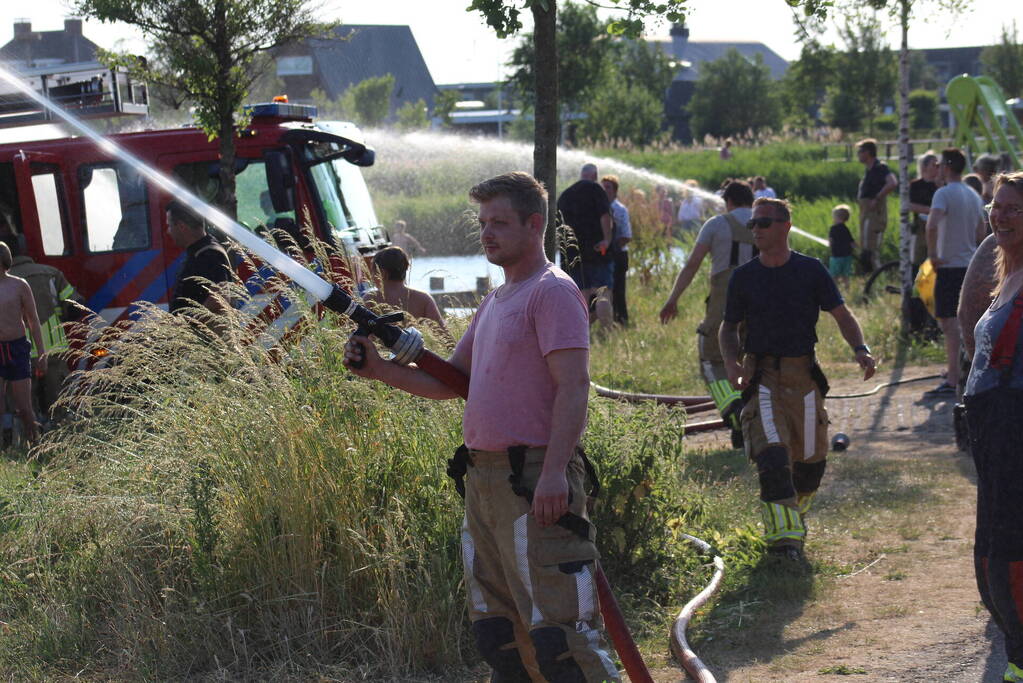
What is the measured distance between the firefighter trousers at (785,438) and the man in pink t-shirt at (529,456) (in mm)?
2537

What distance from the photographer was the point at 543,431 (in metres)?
3.69

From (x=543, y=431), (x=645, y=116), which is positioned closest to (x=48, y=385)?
(x=543, y=431)

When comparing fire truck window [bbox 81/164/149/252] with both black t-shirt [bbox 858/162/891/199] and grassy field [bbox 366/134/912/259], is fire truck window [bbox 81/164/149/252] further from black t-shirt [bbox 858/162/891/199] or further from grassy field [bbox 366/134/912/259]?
grassy field [bbox 366/134/912/259]

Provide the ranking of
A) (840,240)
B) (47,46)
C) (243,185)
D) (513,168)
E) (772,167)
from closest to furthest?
(243,185), (47,46), (840,240), (513,168), (772,167)

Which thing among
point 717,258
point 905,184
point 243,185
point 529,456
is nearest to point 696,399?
point 717,258

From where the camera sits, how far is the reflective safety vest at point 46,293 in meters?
9.92

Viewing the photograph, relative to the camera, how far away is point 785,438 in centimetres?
625

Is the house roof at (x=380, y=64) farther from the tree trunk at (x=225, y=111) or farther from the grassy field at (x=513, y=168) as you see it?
the tree trunk at (x=225, y=111)

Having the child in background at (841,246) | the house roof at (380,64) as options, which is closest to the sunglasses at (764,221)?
the child in background at (841,246)

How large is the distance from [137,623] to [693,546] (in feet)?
8.94

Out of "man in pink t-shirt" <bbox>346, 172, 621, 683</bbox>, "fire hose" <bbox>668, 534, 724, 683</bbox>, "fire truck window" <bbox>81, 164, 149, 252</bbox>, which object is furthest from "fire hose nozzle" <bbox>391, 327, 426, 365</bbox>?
"fire truck window" <bbox>81, 164, 149, 252</bbox>

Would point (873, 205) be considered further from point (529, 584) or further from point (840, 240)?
point (529, 584)

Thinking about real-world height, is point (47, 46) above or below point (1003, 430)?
above

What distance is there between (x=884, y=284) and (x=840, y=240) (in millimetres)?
1485
